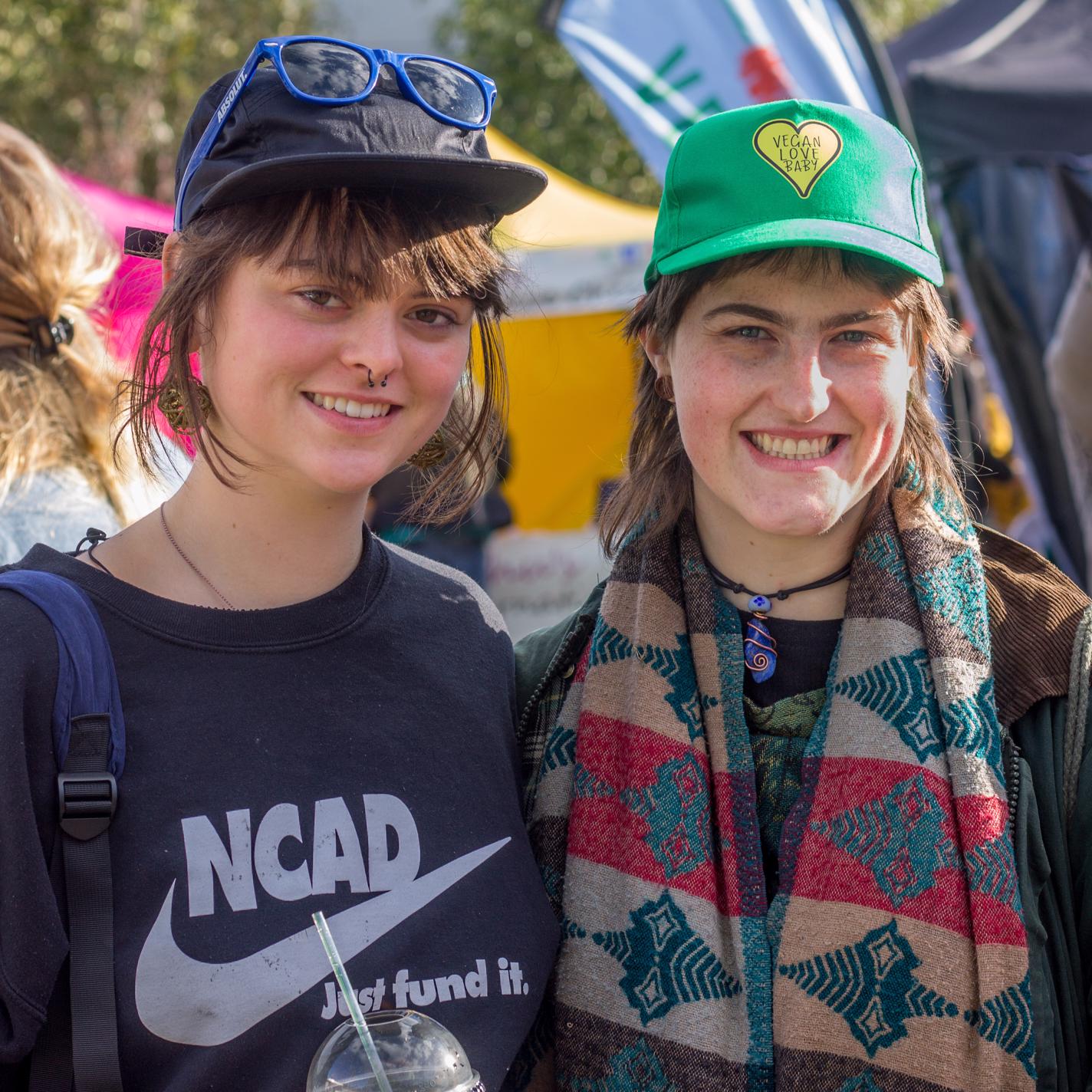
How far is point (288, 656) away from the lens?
172 centimetres

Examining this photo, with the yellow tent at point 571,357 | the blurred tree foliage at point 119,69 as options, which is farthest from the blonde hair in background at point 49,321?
the blurred tree foliage at point 119,69

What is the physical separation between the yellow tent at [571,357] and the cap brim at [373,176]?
16.6ft

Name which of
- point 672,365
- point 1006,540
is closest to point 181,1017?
point 672,365

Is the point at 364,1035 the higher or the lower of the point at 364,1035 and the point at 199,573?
the lower

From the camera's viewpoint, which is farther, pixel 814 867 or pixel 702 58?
pixel 702 58

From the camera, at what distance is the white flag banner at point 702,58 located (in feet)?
16.3

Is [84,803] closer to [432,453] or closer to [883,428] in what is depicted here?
[432,453]

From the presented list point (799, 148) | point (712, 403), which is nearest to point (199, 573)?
point (712, 403)

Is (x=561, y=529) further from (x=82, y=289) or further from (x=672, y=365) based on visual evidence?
(x=672, y=365)

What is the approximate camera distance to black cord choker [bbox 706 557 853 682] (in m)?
1.95

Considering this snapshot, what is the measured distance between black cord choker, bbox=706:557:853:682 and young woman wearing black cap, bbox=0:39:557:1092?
42 cm

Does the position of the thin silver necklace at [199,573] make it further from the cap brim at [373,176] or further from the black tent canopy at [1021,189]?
the black tent canopy at [1021,189]

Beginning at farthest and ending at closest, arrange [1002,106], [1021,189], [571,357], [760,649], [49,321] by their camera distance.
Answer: [571,357], [1021,189], [1002,106], [49,321], [760,649]

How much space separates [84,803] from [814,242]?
1.19 metres
